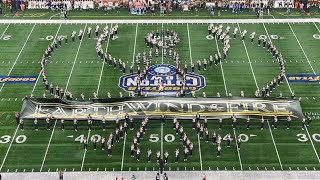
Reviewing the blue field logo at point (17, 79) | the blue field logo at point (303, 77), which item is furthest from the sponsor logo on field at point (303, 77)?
the blue field logo at point (17, 79)

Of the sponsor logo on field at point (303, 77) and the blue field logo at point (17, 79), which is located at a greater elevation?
the blue field logo at point (17, 79)

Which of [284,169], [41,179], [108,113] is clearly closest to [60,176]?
[41,179]

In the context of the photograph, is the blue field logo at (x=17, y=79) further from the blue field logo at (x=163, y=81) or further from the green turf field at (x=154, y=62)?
the blue field logo at (x=163, y=81)

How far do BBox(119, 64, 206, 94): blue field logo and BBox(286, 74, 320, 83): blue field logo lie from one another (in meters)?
5.50

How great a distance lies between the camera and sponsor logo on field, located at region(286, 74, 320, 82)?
3641 cm

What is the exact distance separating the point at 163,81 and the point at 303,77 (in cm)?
881

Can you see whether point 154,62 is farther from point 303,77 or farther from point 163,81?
point 303,77

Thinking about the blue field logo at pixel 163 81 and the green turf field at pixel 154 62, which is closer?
the green turf field at pixel 154 62

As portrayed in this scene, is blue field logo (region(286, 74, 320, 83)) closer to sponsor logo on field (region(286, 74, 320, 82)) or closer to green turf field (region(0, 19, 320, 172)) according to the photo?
sponsor logo on field (region(286, 74, 320, 82))

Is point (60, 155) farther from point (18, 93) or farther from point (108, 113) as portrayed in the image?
point (18, 93)

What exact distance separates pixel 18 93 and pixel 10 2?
18234 millimetres

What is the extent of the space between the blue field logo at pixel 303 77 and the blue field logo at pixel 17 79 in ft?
52.4

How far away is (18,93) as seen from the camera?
1369 inches

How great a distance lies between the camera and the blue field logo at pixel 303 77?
36.4 m
